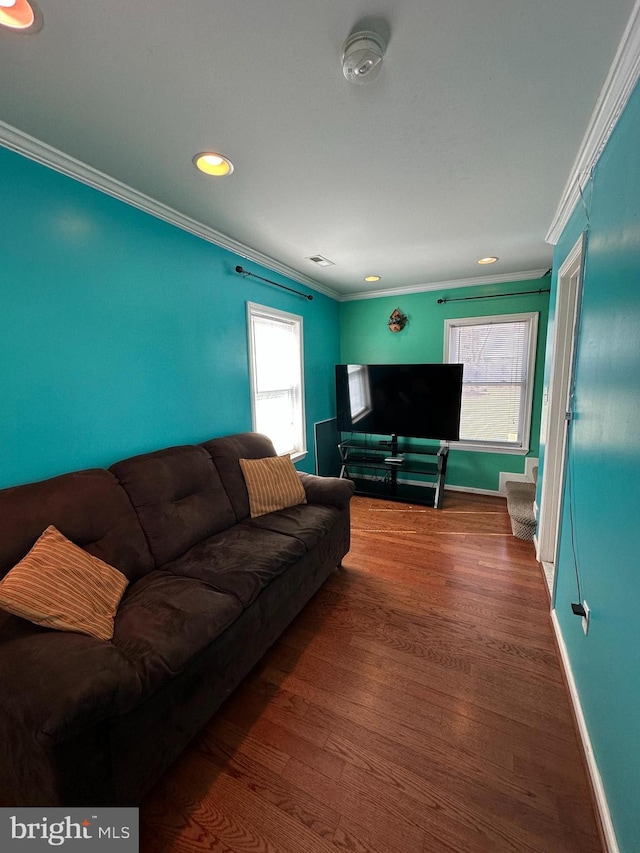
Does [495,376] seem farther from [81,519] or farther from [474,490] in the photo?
[81,519]

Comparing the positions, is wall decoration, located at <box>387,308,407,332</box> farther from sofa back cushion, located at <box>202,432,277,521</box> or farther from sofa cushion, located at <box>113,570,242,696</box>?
sofa cushion, located at <box>113,570,242,696</box>

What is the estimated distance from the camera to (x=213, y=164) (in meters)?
1.67

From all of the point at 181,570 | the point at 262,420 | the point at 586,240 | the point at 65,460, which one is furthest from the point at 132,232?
the point at 586,240

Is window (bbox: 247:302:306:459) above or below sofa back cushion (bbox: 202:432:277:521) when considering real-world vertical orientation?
above

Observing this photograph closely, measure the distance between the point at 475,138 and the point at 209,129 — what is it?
1.18 meters

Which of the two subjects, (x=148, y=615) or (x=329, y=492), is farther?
(x=329, y=492)

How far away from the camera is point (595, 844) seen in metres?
1.04

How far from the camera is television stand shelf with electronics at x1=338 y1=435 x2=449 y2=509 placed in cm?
369

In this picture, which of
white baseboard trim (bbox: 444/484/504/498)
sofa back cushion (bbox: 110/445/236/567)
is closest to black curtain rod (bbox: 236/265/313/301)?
sofa back cushion (bbox: 110/445/236/567)

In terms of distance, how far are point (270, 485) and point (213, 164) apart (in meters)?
1.89

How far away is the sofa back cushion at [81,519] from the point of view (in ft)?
4.34

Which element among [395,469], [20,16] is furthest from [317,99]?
[395,469]

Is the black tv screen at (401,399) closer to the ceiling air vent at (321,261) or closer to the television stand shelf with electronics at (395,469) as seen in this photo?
the television stand shelf with electronics at (395,469)

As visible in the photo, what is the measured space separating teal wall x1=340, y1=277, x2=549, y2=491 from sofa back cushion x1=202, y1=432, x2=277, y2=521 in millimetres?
2382
